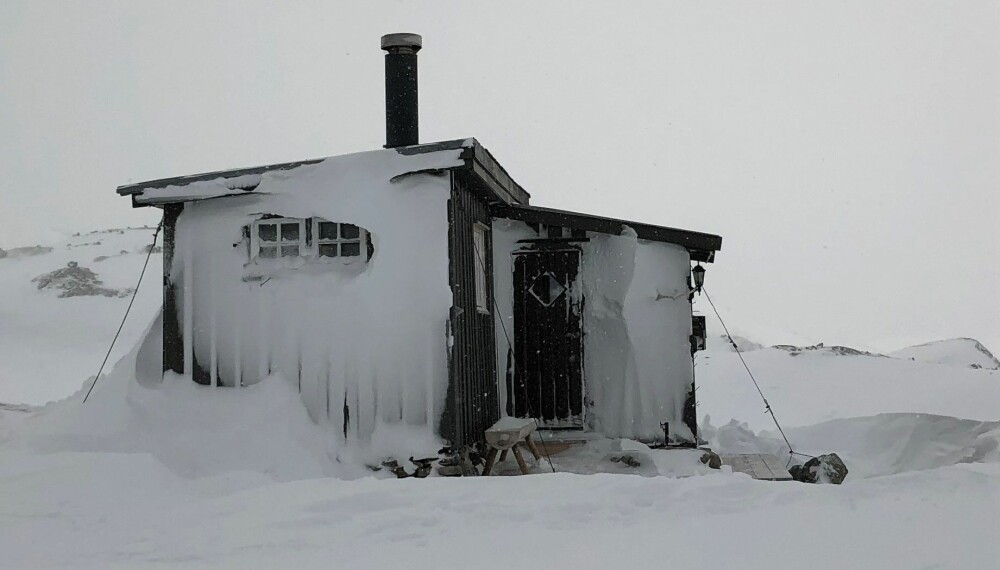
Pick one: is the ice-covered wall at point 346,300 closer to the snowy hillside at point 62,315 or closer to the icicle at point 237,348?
the icicle at point 237,348

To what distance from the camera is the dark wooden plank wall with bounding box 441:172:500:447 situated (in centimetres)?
802

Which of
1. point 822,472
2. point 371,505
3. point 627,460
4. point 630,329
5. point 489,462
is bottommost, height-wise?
point 822,472

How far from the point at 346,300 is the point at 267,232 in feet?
3.76

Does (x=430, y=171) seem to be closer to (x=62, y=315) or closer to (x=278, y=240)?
(x=278, y=240)

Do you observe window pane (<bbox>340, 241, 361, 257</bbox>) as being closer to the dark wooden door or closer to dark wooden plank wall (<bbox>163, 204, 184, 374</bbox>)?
dark wooden plank wall (<bbox>163, 204, 184, 374</bbox>)

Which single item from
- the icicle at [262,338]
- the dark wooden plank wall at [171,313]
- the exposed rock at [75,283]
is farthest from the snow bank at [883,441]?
the exposed rock at [75,283]

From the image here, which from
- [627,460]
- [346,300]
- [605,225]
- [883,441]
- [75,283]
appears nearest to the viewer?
[346,300]

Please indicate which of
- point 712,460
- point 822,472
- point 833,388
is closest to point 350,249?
point 712,460

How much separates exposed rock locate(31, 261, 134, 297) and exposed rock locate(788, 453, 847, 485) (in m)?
27.2

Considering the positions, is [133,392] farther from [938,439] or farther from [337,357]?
[938,439]

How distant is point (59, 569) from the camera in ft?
15.1

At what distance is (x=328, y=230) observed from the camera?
8430 mm

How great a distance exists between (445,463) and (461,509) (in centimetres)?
235

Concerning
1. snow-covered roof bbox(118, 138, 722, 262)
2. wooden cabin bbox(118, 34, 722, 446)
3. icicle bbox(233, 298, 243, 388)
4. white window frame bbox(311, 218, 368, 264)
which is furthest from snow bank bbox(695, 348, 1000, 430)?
icicle bbox(233, 298, 243, 388)
